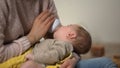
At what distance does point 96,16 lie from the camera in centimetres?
231

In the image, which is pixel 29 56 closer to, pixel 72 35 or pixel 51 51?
pixel 51 51

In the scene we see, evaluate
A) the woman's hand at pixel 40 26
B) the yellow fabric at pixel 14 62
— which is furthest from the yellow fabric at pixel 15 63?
the woman's hand at pixel 40 26

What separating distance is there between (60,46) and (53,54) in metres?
0.06

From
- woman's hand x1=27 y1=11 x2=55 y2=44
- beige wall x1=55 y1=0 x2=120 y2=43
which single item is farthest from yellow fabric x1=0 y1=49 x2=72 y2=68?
beige wall x1=55 y1=0 x2=120 y2=43

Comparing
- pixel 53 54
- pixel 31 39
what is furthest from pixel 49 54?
pixel 31 39

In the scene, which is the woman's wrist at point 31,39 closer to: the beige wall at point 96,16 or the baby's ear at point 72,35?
the baby's ear at point 72,35

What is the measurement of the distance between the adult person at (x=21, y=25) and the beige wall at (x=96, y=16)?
103 centimetres

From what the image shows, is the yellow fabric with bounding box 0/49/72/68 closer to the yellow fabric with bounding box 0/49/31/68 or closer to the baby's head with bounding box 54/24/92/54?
the yellow fabric with bounding box 0/49/31/68

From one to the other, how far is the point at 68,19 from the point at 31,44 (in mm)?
1248

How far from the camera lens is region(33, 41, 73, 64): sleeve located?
1.09 meters

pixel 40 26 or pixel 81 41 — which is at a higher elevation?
pixel 40 26

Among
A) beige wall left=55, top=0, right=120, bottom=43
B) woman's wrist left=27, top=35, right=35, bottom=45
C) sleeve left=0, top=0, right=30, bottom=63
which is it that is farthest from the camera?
beige wall left=55, top=0, right=120, bottom=43

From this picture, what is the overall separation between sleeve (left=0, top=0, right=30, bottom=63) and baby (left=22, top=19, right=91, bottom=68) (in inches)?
2.0

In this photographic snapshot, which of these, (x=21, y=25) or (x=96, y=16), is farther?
(x=96, y=16)
